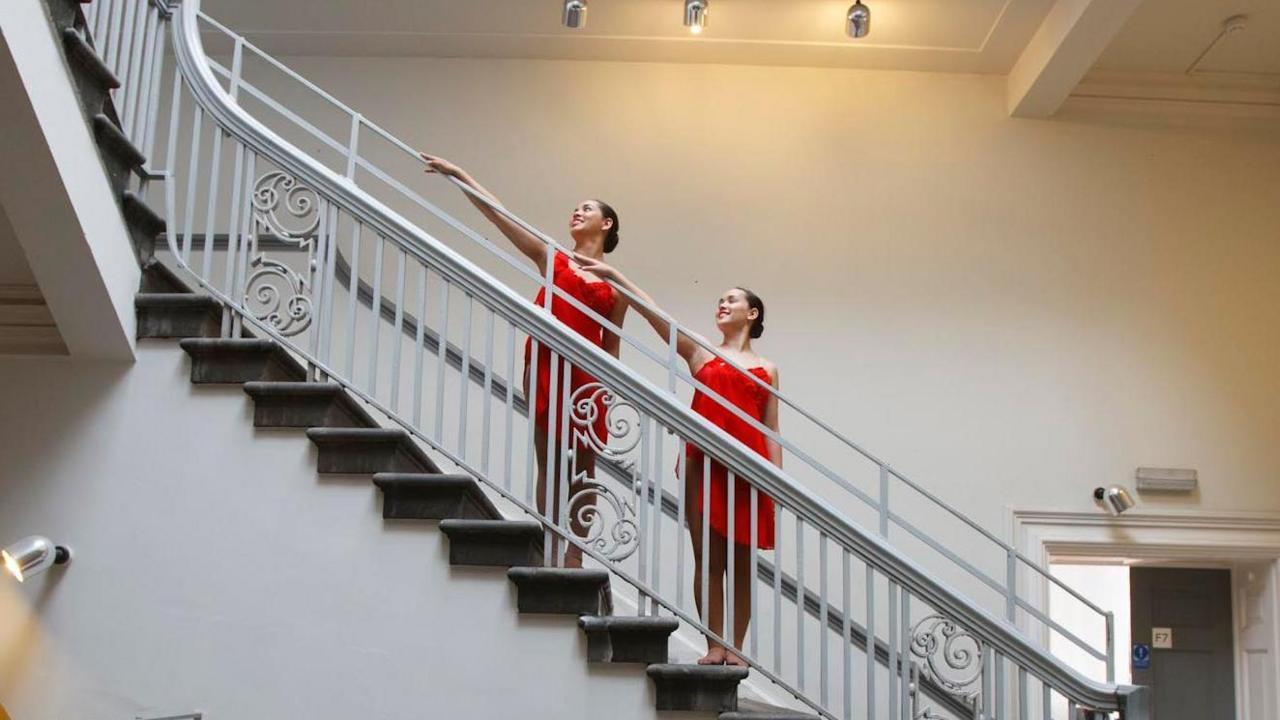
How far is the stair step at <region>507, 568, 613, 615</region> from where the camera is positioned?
3779 mm

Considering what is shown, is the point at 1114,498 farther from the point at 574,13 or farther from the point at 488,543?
the point at 488,543

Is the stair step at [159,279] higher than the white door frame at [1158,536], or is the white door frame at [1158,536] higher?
the stair step at [159,279]

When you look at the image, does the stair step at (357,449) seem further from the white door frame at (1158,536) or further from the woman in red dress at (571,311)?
the white door frame at (1158,536)

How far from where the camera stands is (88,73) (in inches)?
156

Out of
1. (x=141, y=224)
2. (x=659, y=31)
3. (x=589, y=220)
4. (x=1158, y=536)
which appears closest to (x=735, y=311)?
(x=589, y=220)

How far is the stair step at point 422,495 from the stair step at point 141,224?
114 centimetres

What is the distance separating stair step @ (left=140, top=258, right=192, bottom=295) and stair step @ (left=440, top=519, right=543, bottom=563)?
1215 millimetres

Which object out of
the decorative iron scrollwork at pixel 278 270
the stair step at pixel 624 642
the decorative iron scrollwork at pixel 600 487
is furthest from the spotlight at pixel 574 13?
the stair step at pixel 624 642

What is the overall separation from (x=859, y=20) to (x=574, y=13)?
135 cm

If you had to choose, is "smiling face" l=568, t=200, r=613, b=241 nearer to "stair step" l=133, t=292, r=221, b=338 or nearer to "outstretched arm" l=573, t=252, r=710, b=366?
"outstretched arm" l=573, t=252, r=710, b=366

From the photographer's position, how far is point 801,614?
397 cm

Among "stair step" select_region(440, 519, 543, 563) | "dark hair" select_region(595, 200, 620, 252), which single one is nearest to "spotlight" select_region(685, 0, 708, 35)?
"dark hair" select_region(595, 200, 620, 252)

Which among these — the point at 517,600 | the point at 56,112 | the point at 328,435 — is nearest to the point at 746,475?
the point at 517,600

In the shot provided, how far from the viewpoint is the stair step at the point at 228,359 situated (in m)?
4.05
